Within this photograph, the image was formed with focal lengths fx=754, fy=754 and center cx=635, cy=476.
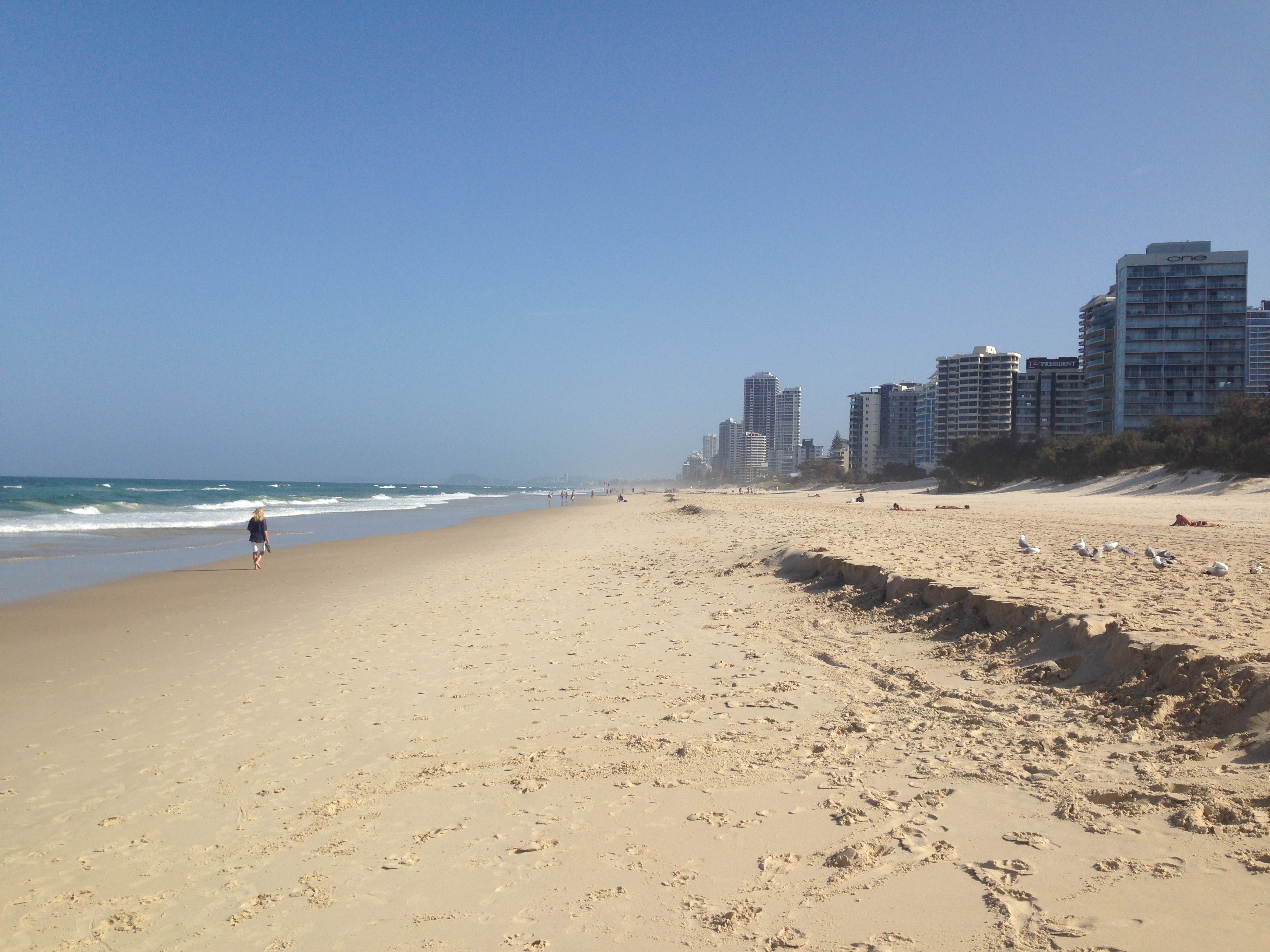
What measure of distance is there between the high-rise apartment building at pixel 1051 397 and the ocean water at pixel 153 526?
237ft

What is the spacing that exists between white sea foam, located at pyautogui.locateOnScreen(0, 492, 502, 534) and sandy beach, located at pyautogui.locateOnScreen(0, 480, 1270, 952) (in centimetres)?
2136

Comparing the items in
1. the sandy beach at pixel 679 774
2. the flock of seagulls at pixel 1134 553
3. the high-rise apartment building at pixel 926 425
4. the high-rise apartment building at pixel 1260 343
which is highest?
the high-rise apartment building at pixel 1260 343

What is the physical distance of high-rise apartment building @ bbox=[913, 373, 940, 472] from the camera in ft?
391

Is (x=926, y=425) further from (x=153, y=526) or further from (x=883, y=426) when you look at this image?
(x=153, y=526)

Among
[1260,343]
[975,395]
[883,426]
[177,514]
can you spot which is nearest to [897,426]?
[883,426]

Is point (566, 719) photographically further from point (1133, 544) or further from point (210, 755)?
point (1133, 544)

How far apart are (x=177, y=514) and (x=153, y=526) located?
9.19 m

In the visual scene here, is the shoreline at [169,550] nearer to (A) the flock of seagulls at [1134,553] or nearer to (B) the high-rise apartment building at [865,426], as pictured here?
(A) the flock of seagulls at [1134,553]

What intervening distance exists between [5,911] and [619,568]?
37.5 feet

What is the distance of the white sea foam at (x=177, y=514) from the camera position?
27938 millimetres

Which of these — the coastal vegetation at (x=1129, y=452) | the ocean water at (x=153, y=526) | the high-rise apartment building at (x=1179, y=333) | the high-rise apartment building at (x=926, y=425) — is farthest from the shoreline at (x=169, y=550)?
the high-rise apartment building at (x=926, y=425)

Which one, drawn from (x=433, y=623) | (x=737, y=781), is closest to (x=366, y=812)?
(x=737, y=781)

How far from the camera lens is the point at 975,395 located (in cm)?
10781

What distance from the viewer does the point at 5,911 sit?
3377 mm
